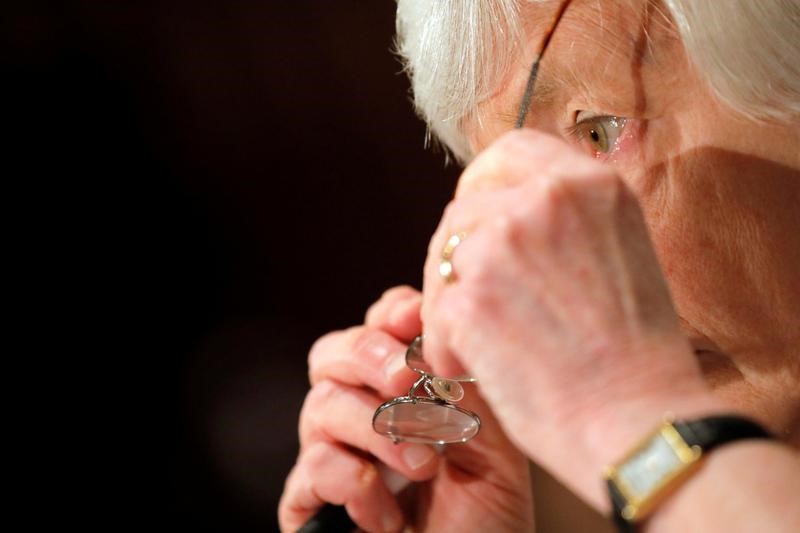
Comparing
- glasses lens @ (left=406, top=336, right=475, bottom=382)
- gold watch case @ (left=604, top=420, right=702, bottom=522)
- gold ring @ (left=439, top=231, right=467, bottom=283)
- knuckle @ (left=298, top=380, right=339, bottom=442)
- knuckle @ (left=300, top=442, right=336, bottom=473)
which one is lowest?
knuckle @ (left=300, top=442, right=336, bottom=473)

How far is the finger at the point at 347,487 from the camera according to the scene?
1.32m

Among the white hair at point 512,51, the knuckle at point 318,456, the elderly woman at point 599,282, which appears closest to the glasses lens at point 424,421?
the elderly woman at point 599,282

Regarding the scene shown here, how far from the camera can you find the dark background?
198cm

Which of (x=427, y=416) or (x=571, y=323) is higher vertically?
(x=571, y=323)

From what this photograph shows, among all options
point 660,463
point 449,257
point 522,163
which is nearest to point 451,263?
point 449,257

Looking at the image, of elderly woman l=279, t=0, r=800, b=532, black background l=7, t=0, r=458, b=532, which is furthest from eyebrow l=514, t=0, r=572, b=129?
black background l=7, t=0, r=458, b=532

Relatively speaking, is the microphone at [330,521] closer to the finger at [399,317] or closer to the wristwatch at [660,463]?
the finger at [399,317]

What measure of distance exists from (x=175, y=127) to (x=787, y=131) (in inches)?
63.6

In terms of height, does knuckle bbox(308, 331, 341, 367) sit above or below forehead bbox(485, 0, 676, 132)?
below

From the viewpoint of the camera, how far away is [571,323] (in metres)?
0.69

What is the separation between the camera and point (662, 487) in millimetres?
647

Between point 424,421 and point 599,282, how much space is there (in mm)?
511

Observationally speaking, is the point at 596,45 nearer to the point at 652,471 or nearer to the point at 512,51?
the point at 512,51

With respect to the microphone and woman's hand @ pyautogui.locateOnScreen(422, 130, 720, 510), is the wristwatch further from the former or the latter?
the microphone
